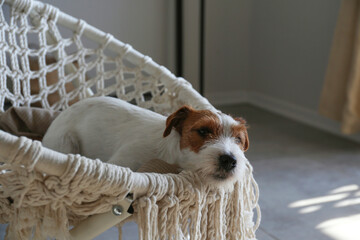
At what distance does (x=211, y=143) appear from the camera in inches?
39.5

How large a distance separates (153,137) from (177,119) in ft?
0.41

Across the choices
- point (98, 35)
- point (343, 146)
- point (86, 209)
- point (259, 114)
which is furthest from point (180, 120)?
point (259, 114)

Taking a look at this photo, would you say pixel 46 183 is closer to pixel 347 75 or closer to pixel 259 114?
pixel 347 75

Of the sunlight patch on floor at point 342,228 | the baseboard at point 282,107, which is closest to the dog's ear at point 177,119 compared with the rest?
the sunlight patch on floor at point 342,228

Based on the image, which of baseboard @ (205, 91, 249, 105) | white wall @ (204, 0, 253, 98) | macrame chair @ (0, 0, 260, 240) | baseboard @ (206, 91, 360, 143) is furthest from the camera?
baseboard @ (205, 91, 249, 105)

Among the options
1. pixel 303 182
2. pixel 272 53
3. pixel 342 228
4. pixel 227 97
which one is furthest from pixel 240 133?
pixel 227 97

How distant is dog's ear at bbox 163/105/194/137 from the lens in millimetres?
1070

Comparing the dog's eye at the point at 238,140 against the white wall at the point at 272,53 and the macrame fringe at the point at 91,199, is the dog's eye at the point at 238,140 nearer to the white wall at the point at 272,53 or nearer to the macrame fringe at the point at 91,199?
the macrame fringe at the point at 91,199

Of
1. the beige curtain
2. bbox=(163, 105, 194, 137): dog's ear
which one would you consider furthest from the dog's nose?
the beige curtain

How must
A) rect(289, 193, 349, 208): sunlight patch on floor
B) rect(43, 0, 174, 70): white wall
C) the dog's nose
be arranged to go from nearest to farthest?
the dog's nose
rect(289, 193, 349, 208): sunlight patch on floor
rect(43, 0, 174, 70): white wall

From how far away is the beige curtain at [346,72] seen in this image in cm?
235

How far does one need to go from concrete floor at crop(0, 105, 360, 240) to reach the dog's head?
23.6 inches

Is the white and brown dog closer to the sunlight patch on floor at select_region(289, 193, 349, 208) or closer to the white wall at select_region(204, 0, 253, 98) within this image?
the sunlight patch on floor at select_region(289, 193, 349, 208)

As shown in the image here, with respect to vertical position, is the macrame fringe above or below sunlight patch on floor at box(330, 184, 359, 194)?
above
